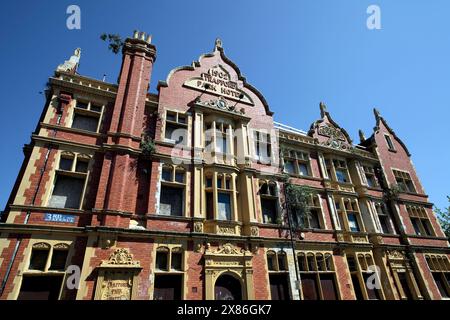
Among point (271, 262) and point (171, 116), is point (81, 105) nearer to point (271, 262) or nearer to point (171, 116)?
point (171, 116)

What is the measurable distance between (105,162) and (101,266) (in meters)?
4.71

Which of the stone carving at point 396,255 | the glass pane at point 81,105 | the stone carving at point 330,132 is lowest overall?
the stone carving at point 396,255

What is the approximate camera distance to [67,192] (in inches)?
440

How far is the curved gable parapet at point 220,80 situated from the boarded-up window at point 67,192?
775cm

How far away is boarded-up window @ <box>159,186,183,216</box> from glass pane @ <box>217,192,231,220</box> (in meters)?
2.14

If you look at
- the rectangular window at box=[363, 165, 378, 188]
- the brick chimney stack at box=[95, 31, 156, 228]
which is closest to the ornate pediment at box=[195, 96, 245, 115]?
the brick chimney stack at box=[95, 31, 156, 228]

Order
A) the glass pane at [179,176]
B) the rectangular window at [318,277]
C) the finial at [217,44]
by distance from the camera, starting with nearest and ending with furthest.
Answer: the glass pane at [179,176] < the rectangular window at [318,277] < the finial at [217,44]

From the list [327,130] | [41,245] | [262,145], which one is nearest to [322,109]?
[327,130]

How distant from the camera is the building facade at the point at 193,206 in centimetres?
989

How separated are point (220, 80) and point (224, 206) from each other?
9305 mm

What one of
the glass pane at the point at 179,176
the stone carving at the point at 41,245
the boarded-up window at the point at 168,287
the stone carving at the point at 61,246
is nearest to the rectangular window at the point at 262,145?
the glass pane at the point at 179,176

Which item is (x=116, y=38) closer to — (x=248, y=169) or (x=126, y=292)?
(x=248, y=169)

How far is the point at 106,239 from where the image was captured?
10.2 meters

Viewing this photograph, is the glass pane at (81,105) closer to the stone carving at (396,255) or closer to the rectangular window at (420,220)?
the stone carving at (396,255)
